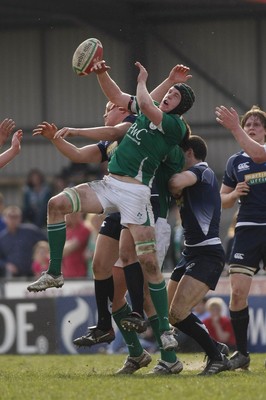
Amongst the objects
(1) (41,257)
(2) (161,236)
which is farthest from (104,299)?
(1) (41,257)

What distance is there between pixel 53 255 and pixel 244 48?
543 inches

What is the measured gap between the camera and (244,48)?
23750 millimetres

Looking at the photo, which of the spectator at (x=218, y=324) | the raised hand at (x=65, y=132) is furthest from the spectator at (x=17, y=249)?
the raised hand at (x=65, y=132)

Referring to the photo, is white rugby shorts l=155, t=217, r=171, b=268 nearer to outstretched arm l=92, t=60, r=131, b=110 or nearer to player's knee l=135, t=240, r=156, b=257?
player's knee l=135, t=240, r=156, b=257

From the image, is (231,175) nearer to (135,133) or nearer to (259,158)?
(259,158)

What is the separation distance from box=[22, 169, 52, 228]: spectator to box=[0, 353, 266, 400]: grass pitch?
9716 mm

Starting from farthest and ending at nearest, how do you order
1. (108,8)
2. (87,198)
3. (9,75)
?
1. (9,75)
2. (108,8)
3. (87,198)

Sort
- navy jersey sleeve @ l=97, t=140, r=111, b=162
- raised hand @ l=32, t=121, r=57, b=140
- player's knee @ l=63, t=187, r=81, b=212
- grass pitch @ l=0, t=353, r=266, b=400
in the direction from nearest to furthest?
grass pitch @ l=0, t=353, r=266, b=400
player's knee @ l=63, t=187, r=81, b=212
raised hand @ l=32, t=121, r=57, b=140
navy jersey sleeve @ l=97, t=140, r=111, b=162

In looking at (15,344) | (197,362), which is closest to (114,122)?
(197,362)

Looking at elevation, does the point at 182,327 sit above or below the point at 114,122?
below

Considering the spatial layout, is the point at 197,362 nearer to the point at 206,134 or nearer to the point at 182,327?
the point at 182,327

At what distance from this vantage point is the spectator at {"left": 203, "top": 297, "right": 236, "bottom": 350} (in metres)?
15.9

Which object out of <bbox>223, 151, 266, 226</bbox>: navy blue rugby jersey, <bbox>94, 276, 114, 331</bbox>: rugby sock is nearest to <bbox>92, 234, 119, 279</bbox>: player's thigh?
<bbox>94, 276, 114, 331</bbox>: rugby sock

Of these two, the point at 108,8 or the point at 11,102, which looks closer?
the point at 108,8
